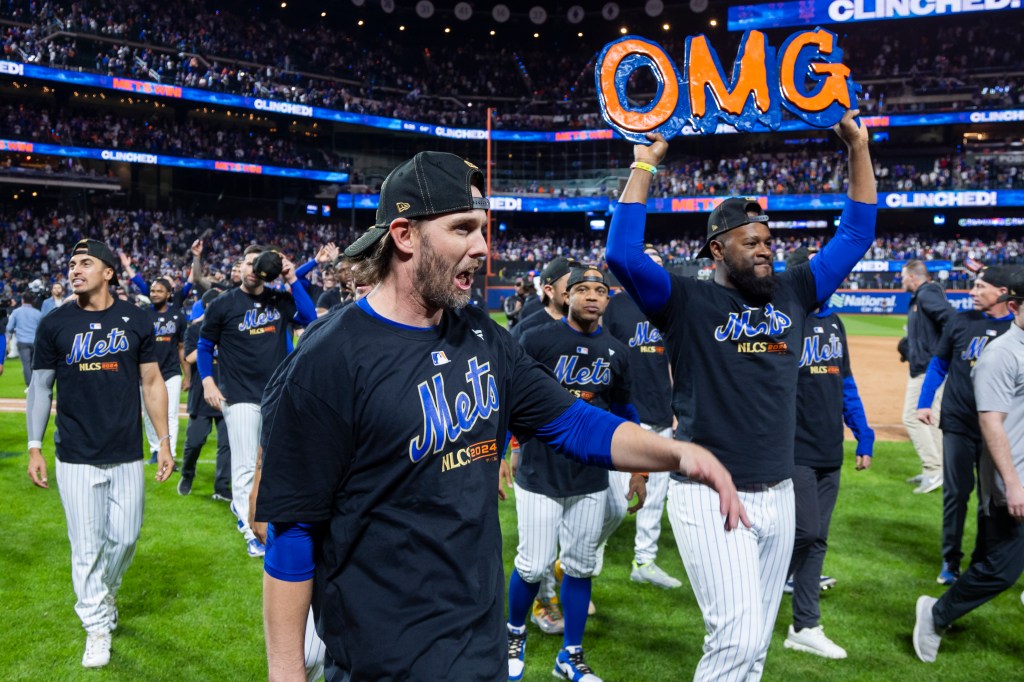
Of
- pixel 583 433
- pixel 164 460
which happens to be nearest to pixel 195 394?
pixel 164 460

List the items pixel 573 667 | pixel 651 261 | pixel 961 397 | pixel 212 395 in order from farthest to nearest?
pixel 212 395
pixel 961 397
pixel 573 667
pixel 651 261

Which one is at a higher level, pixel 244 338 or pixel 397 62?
pixel 397 62

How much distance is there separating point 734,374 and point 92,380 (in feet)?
13.8

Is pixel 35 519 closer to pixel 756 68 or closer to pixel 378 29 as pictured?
pixel 756 68

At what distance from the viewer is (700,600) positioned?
384 cm

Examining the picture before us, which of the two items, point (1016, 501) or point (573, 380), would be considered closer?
point (1016, 501)

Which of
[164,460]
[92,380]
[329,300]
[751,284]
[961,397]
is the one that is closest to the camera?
[751,284]

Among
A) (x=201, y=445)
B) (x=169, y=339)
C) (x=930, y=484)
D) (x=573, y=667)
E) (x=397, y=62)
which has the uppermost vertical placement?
(x=397, y=62)

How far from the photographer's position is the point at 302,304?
25.3ft

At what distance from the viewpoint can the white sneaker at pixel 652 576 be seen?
22.2 ft

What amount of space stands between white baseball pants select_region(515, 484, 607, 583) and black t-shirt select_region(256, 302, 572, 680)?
2770mm

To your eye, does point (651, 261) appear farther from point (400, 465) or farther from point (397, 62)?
point (397, 62)

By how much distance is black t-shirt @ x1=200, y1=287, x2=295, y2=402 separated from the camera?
7508mm

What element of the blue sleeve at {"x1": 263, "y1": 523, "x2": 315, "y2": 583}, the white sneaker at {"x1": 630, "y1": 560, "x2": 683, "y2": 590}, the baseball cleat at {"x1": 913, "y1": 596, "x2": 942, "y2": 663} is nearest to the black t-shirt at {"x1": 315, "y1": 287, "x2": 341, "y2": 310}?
the white sneaker at {"x1": 630, "y1": 560, "x2": 683, "y2": 590}
